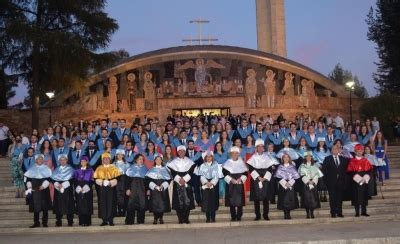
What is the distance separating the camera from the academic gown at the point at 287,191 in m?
12.3

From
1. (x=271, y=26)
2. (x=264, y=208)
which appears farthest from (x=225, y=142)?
(x=271, y=26)

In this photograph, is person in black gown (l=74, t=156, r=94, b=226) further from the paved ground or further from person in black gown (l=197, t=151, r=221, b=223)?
person in black gown (l=197, t=151, r=221, b=223)

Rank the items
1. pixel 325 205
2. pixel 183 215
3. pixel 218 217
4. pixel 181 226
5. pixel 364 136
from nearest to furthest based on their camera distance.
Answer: pixel 181 226, pixel 183 215, pixel 218 217, pixel 325 205, pixel 364 136

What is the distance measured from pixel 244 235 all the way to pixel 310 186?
240cm

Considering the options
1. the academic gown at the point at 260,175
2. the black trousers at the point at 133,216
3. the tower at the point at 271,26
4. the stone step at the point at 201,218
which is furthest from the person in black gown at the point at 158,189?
the tower at the point at 271,26

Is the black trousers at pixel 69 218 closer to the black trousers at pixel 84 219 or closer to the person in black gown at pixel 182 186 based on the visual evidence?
A: the black trousers at pixel 84 219

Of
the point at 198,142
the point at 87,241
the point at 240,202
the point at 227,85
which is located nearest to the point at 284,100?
the point at 227,85

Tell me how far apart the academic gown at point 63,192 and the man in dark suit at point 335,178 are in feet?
20.6

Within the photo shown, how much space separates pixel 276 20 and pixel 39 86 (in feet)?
94.5

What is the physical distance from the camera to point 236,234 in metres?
11.0

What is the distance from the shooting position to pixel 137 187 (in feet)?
40.1

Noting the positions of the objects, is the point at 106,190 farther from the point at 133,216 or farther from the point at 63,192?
the point at 63,192

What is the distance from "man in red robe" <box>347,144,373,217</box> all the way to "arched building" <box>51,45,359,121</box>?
59.8 feet

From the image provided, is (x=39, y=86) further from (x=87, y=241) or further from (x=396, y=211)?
(x=396, y=211)
